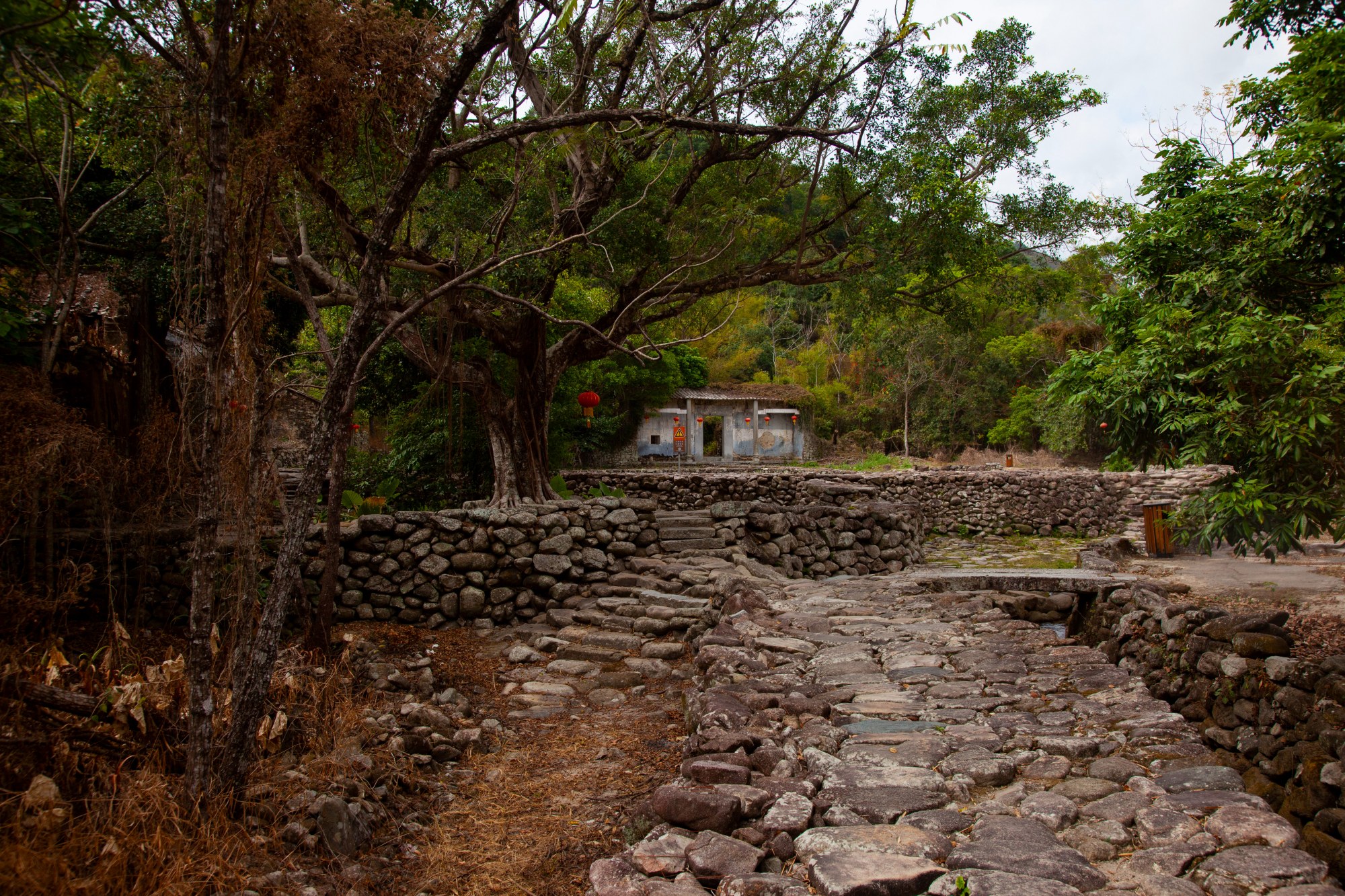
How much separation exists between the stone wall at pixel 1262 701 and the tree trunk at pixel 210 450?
14.9 feet

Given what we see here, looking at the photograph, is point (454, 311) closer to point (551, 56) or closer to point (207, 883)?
point (551, 56)

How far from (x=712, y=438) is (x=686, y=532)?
824 inches

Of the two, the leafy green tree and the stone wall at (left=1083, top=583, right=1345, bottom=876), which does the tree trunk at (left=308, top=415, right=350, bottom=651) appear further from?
the stone wall at (left=1083, top=583, right=1345, bottom=876)

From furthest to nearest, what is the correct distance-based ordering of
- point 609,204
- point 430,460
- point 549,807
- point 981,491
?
point 981,491 < point 430,460 < point 609,204 < point 549,807

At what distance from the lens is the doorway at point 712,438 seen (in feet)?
98.7

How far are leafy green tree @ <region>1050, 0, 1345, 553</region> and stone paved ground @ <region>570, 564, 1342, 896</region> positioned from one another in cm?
122

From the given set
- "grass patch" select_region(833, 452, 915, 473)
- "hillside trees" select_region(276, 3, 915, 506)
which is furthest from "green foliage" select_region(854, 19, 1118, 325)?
"grass patch" select_region(833, 452, 915, 473)

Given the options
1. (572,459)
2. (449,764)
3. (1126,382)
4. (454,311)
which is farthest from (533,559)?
(572,459)

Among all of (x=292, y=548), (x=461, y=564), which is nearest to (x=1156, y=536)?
(x=461, y=564)

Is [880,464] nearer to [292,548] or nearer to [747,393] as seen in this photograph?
[747,393]

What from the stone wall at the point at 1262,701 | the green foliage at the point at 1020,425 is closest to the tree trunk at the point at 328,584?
the stone wall at the point at 1262,701

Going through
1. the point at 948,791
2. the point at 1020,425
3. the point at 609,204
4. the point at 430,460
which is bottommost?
the point at 948,791

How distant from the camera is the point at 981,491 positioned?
59.8 feet

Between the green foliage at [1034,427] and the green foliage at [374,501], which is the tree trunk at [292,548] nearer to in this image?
the green foliage at [374,501]
